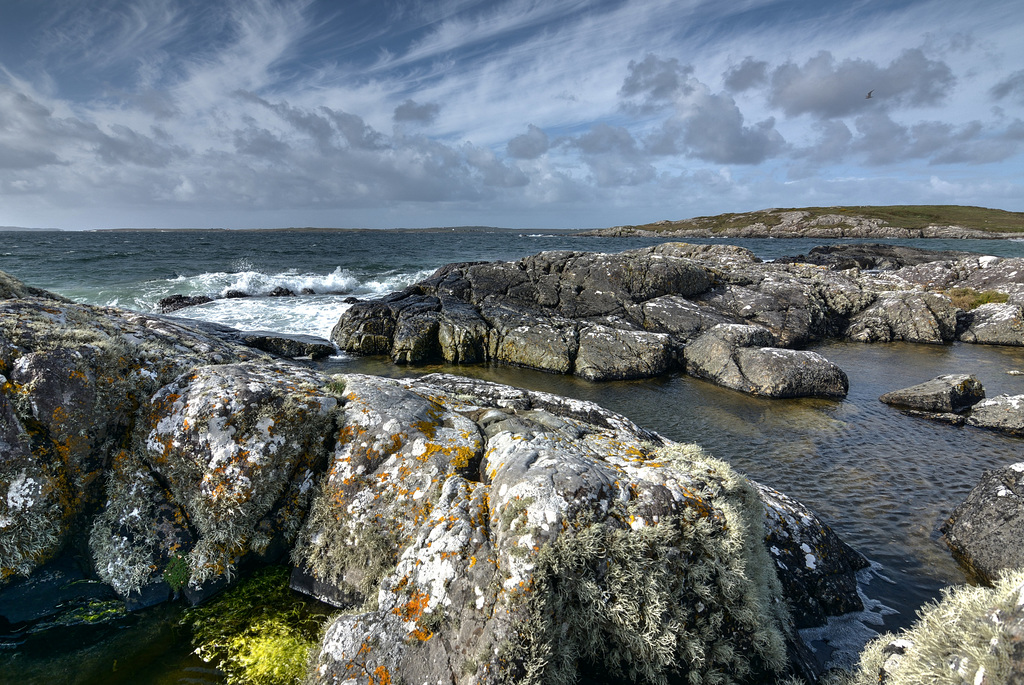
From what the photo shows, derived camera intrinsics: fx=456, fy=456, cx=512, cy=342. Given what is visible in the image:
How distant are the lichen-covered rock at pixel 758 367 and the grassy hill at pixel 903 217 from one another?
147 meters

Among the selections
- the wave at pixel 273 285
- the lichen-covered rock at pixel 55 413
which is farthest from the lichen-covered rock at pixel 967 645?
the wave at pixel 273 285

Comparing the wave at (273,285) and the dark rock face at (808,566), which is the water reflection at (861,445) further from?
the wave at (273,285)

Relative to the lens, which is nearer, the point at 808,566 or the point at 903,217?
the point at 808,566

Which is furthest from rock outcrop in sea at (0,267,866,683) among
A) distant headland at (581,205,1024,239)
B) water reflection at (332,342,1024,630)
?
distant headland at (581,205,1024,239)

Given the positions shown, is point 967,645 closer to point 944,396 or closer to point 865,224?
point 944,396

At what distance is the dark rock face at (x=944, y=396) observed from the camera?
1372 cm

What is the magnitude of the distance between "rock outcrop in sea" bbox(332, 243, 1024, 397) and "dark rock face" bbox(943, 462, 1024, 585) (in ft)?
24.1

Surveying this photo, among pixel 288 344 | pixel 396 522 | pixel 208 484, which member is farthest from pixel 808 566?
pixel 288 344

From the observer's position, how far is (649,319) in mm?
22156

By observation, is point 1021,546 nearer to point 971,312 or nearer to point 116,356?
point 116,356

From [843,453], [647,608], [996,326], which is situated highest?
[647,608]

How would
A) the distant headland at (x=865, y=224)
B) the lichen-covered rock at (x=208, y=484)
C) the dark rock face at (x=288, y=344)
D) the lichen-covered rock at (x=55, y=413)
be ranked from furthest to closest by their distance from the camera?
the distant headland at (x=865, y=224), the dark rock face at (x=288, y=344), the lichen-covered rock at (x=208, y=484), the lichen-covered rock at (x=55, y=413)

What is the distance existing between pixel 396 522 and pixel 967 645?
5201 mm

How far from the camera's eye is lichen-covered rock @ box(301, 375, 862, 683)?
14.2 ft
